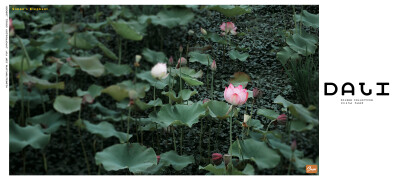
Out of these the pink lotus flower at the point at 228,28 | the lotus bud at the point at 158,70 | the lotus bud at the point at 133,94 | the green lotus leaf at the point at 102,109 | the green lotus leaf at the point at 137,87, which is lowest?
the green lotus leaf at the point at 102,109

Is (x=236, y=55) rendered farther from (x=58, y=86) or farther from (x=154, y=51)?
(x=58, y=86)

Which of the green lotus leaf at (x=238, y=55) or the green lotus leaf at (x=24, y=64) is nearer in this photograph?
the green lotus leaf at (x=24, y=64)

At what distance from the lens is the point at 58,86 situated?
0.94 m

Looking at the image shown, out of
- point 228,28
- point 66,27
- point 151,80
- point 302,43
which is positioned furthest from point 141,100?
point 302,43

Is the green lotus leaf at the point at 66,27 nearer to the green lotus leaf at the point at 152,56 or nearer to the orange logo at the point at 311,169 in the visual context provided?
the green lotus leaf at the point at 152,56

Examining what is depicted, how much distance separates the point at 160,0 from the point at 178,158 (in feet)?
1.45

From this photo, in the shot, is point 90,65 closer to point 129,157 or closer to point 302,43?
point 129,157

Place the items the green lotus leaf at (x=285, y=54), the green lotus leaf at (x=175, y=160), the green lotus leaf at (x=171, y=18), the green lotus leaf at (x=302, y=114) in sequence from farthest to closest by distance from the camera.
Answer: the green lotus leaf at (x=285, y=54), the green lotus leaf at (x=171, y=18), the green lotus leaf at (x=175, y=160), the green lotus leaf at (x=302, y=114)

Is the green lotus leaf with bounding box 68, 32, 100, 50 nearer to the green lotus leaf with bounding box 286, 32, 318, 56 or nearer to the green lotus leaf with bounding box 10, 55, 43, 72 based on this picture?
the green lotus leaf with bounding box 10, 55, 43, 72

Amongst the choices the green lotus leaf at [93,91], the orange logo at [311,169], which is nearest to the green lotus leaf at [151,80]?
the green lotus leaf at [93,91]

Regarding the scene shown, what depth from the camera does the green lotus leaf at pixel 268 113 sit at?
1063 mm

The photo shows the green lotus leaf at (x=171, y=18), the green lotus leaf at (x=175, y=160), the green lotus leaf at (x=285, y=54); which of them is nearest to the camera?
the green lotus leaf at (x=175, y=160)

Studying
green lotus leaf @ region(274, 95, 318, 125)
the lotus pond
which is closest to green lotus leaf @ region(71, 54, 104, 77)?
the lotus pond

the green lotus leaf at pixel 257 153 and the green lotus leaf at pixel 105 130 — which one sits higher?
the green lotus leaf at pixel 105 130
